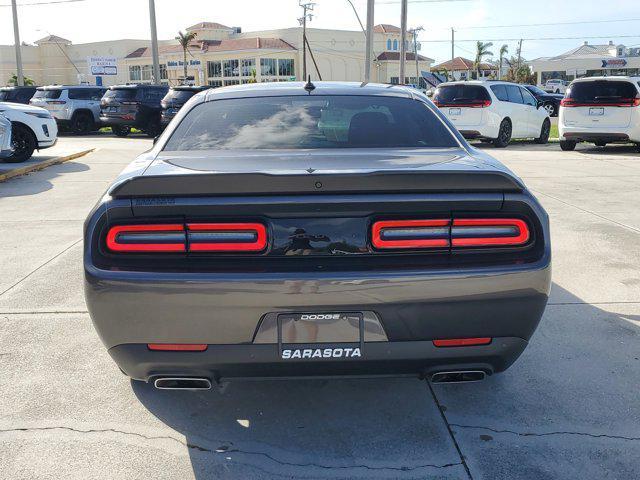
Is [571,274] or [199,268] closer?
[199,268]

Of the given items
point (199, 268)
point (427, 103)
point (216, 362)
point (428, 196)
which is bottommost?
point (216, 362)

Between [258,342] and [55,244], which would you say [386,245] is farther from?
[55,244]

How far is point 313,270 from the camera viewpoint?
248cm

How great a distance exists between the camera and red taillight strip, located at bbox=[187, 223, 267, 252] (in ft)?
8.23

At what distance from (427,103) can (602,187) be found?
22.6ft

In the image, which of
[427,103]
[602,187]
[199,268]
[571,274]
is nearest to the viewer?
[199,268]

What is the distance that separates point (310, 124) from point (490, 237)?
1.44 metres

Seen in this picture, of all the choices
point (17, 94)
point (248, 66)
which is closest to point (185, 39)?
point (248, 66)

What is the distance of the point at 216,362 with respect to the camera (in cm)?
256

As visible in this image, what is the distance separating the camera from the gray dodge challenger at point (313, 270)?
248cm

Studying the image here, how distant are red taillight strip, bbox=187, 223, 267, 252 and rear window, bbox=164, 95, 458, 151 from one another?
3.16 ft

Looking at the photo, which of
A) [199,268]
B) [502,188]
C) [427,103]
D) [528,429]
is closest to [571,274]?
[427,103]

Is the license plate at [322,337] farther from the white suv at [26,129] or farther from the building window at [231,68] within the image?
the building window at [231,68]

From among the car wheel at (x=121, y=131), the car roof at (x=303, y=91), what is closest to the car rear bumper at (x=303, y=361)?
the car roof at (x=303, y=91)
